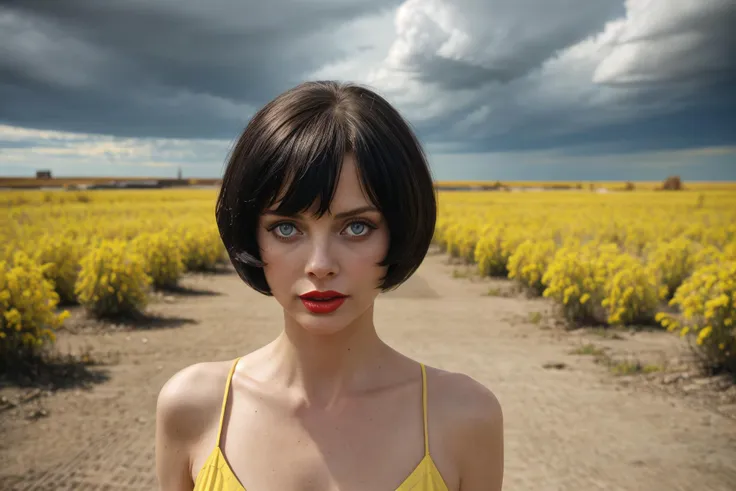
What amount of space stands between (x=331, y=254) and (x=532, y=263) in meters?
9.52

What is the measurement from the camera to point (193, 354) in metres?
6.82

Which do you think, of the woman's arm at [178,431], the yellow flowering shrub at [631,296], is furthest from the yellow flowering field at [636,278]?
the woman's arm at [178,431]

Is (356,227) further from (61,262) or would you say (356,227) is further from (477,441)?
(61,262)

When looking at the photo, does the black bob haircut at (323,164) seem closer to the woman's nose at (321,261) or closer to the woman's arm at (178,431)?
the woman's nose at (321,261)

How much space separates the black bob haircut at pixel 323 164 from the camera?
1.10 metres

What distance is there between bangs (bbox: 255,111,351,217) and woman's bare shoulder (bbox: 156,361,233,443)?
440 millimetres

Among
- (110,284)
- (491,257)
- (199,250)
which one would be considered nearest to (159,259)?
(110,284)

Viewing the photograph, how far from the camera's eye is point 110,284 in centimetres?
796

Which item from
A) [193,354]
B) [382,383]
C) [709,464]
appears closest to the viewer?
[382,383]

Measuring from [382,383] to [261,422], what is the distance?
267mm

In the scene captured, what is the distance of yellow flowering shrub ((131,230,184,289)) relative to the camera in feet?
34.5

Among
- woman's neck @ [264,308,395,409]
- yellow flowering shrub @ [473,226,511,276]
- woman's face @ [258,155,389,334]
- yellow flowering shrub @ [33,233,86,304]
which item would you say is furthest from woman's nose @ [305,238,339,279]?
yellow flowering shrub @ [473,226,511,276]

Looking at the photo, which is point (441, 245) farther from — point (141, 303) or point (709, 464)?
point (709, 464)

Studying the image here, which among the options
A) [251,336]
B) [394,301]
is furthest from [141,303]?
[394,301]
